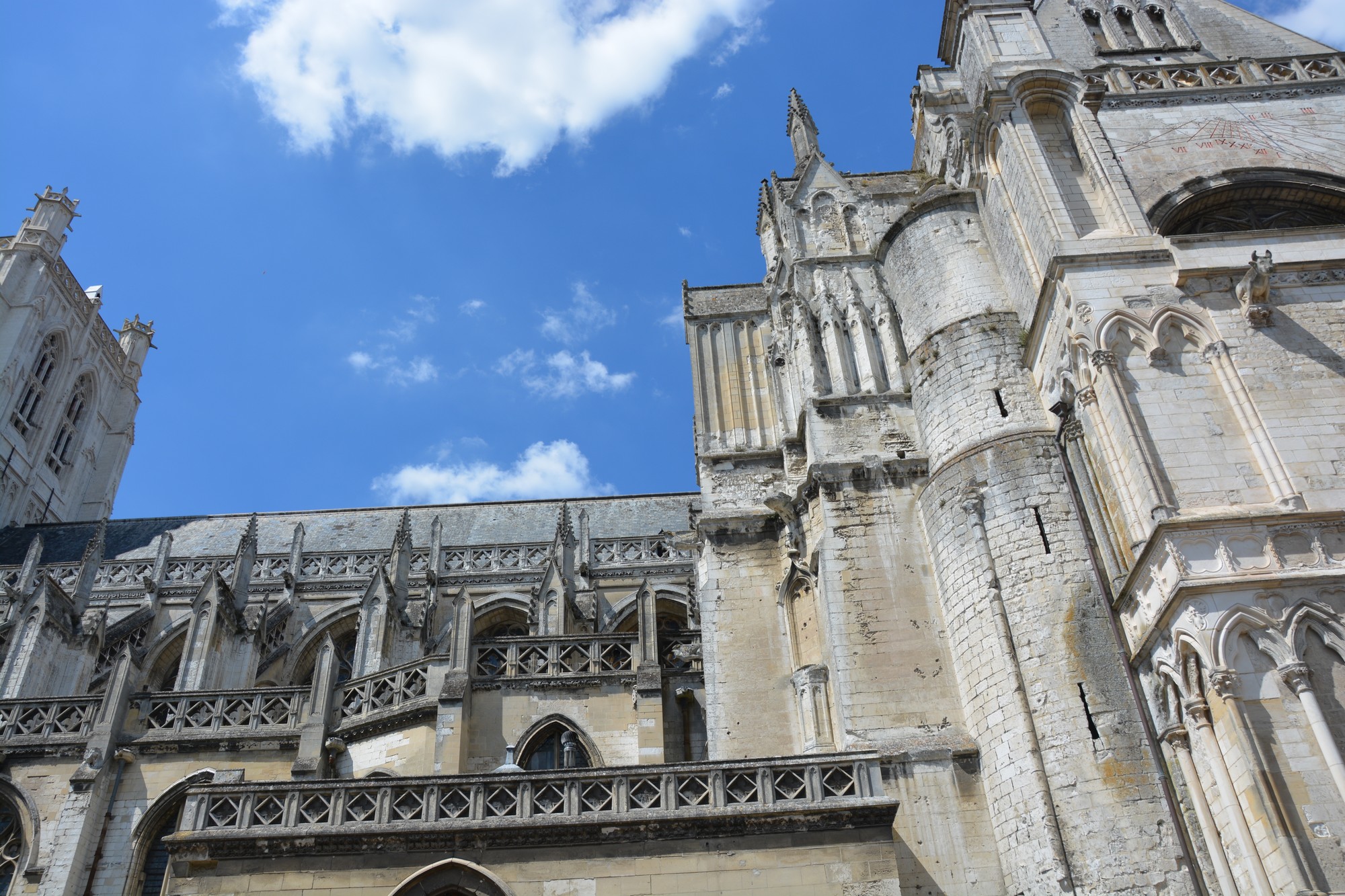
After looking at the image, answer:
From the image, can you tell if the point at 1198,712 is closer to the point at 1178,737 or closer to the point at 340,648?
the point at 1178,737

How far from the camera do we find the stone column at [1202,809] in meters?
9.81

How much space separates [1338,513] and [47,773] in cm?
1709

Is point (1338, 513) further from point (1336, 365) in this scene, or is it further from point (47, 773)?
point (47, 773)

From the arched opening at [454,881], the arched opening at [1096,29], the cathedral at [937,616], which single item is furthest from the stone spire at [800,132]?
the arched opening at [454,881]

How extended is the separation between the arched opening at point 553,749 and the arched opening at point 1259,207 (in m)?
10.6

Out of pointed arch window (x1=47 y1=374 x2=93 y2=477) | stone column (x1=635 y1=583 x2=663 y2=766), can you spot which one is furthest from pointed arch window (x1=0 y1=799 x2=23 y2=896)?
pointed arch window (x1=47 y1=374 x2=93 y2=477)

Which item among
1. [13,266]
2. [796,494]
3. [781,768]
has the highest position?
[13,266]

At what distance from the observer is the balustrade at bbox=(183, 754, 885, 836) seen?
35.5 feet

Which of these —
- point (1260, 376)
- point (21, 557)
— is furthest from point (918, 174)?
point (21, 557)

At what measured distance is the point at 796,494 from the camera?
15898 mm

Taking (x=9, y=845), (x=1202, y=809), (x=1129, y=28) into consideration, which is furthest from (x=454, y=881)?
(x=1129, y=28)

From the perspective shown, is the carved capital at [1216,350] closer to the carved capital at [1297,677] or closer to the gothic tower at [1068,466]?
the gothic tower at [1068,466]

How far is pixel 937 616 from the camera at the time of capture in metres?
13.7

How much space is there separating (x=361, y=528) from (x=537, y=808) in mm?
21078
